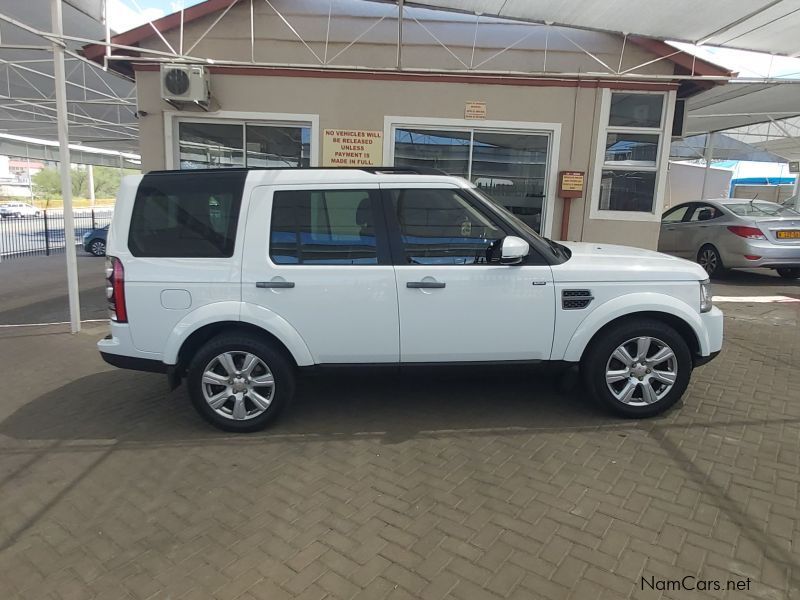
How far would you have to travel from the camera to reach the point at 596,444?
12.2 feet

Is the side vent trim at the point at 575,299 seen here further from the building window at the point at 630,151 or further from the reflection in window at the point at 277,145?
the reflection in window at the point at 277,145

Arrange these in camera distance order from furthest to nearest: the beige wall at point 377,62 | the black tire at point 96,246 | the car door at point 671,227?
the black tire at point 96,246 < the car door at point 671,227 < the beige wall at point 377,62

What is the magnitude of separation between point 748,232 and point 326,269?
895 centimetres

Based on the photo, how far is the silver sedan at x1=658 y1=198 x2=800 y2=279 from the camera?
9.55 meters

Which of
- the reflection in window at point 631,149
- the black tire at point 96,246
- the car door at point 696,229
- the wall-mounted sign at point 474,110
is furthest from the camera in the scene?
the black tire at point 96,246

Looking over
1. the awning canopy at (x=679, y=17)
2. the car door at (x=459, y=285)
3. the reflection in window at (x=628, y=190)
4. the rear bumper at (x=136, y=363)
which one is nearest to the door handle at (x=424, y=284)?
the car door at (x=459, y=285)

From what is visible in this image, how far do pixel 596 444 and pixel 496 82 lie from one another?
580 cm

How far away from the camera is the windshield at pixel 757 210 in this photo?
1002 centimetres

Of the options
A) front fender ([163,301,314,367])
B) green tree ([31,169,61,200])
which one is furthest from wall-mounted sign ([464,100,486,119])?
green tree ([31,169,61,200])

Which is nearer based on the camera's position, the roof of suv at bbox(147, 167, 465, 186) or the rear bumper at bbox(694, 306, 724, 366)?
the roof of suv at bbox(147, 167, 465, 186)

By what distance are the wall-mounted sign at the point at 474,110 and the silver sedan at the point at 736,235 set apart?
5.46 m

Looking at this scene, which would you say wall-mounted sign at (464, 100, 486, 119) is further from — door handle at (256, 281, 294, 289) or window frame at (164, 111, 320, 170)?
door handle at (256, 281, 294, 289)

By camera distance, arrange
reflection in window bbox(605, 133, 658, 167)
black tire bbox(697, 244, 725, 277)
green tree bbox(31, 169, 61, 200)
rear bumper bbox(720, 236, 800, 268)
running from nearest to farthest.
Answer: reflection in window bbox(605, 133, 658, 167), rear bumper bbox(720, 236, 800, 268), black tire bbox(697, 244, 725, 277), green tree bbox(31, 169, 61, 200)

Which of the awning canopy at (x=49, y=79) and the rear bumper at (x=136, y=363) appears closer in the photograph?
the rear bumper at (x=136, y=363)
